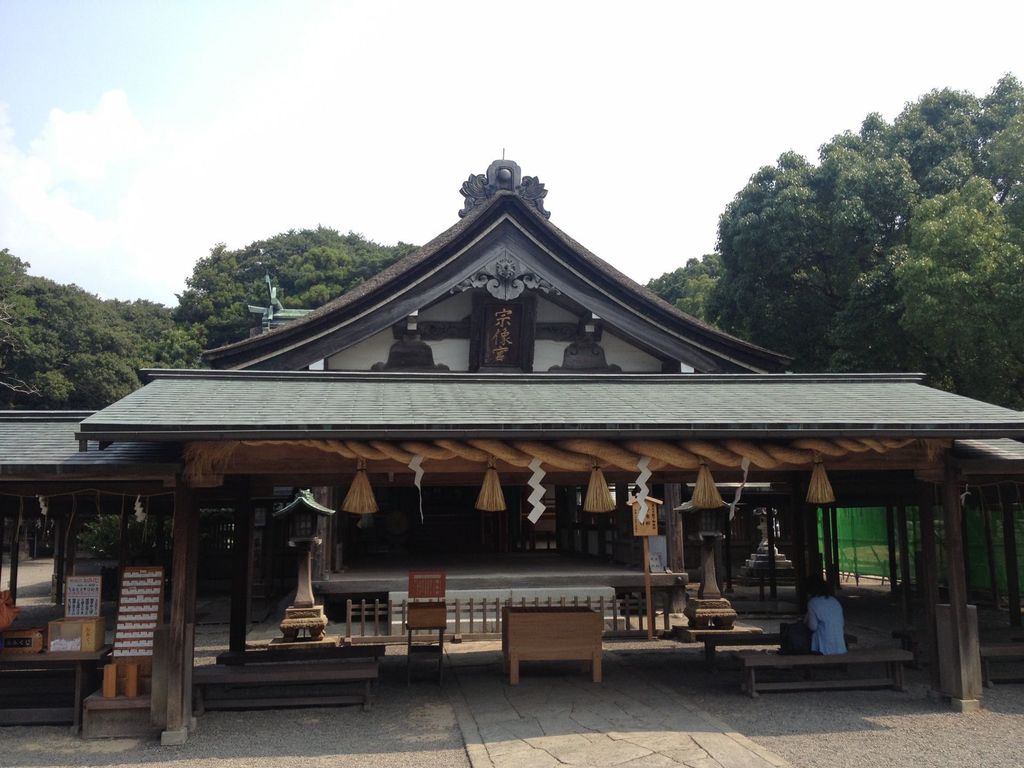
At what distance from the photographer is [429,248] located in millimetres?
16172

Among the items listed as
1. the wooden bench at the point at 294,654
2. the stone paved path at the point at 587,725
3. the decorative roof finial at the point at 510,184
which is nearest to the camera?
the stone paved path at the point at 587,725

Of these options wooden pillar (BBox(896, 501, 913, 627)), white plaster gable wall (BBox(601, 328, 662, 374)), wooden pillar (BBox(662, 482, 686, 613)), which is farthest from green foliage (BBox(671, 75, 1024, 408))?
wooden pillar (BBox(662, 482, 686, 613))

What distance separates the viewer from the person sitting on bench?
9.66 meters

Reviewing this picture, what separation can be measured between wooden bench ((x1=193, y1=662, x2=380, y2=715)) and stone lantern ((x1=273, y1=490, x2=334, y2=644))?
3.36 metres

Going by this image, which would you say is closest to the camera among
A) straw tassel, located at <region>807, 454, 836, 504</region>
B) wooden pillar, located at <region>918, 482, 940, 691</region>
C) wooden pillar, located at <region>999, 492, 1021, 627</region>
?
straw tassel, located at <region>807, 454, 836, 504</region>

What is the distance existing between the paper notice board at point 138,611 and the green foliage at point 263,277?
40.7m

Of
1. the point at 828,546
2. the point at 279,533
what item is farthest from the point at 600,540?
the point at 279,533

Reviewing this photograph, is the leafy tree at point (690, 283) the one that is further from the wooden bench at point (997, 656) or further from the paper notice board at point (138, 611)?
the paper notice board at point (138, 611)

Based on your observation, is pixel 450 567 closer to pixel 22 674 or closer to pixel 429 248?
pixel 429 248

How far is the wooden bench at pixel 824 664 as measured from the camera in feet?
31.0

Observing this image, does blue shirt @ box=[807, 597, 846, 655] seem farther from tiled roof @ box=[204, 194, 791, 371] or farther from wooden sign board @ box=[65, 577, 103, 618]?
wooden sign board @ box=[65, 577, 103, 618]

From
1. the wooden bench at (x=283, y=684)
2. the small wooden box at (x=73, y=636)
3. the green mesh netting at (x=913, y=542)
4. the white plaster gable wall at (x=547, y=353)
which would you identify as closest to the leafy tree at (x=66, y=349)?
the white plaster gable wall at (x=547, y=353)

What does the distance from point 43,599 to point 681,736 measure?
827 inches

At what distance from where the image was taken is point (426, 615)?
10969mm
